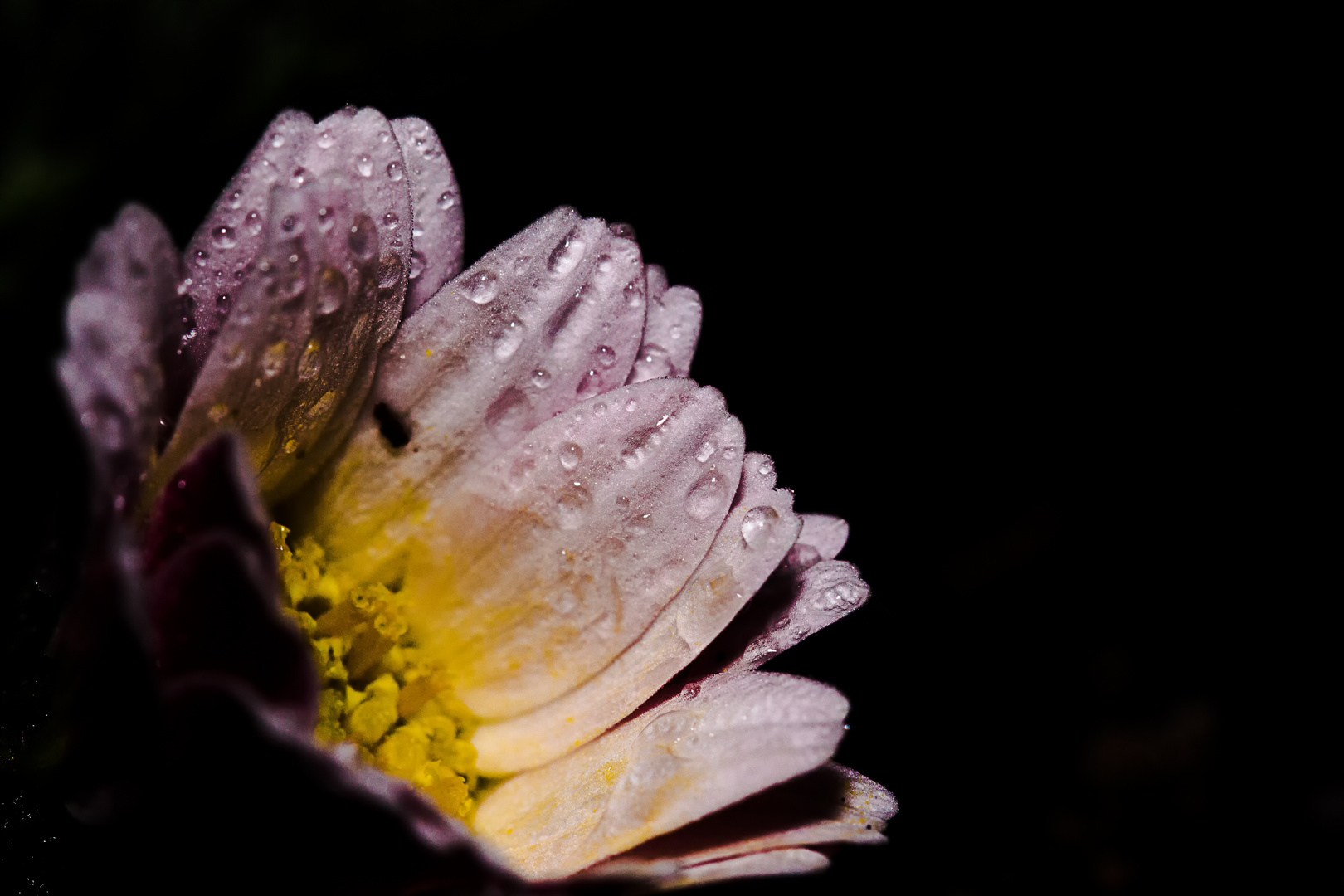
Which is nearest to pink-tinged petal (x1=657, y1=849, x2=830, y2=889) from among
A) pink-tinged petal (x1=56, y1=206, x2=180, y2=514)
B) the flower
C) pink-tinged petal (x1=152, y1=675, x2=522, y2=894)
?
the flower

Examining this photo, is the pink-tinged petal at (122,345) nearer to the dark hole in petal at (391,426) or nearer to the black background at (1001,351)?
the dark hole in petal at (391,426)

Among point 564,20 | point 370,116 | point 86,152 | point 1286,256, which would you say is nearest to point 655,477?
point 370,116

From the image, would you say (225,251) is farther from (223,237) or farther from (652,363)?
(652,363)

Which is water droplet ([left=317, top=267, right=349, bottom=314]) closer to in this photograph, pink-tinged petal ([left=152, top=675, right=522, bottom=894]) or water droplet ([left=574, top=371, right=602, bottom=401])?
water droplet ([left=574, top=371, right=602, bottom=401])

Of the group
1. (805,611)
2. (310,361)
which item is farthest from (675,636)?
(310,361)

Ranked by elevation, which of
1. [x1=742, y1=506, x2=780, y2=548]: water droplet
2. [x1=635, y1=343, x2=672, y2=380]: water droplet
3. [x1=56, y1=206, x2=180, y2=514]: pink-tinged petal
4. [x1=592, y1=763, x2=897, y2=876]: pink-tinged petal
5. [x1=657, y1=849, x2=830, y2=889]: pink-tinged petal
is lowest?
[x1=592, y1=763, x2=897, y2=876]: pink-tinged petal

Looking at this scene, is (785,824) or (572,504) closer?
(785,824)
